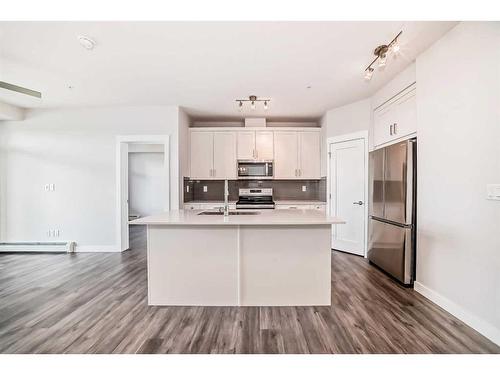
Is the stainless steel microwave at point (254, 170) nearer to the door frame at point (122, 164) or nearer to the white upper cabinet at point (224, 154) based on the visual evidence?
the white upper cabinet at point (224, 154)

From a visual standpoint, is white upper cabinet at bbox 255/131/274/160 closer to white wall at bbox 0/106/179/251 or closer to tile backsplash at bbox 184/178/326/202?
tile backsplash at bbox 184/178/326/202

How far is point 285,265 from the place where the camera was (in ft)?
8.16

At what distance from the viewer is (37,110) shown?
4.53 m

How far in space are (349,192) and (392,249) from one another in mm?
1368

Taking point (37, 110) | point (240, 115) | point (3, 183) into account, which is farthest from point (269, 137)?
point (3, 183)

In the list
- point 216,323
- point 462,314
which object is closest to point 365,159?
point 462,314

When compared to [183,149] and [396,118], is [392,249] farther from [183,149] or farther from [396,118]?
[183,149]

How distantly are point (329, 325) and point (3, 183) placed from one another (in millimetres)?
5830

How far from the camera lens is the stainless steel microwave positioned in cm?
498

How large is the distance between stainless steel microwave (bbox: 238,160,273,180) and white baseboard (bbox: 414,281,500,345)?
3.02 meters

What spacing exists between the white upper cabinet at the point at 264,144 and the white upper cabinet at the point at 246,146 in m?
0.10

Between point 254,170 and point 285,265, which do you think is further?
point 254,170

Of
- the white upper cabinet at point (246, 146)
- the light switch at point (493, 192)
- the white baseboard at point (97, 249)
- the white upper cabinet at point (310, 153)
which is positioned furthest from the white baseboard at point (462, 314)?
the white baseboard at point (97, 249)
